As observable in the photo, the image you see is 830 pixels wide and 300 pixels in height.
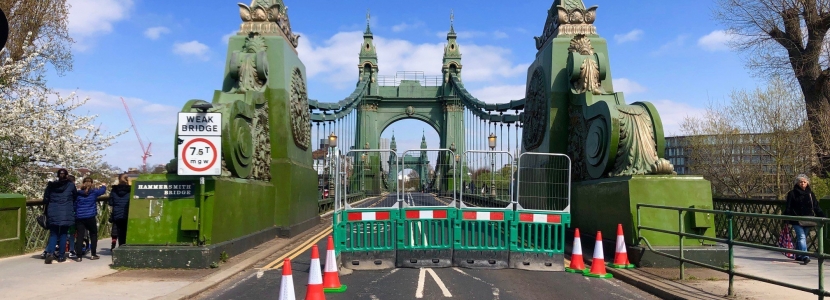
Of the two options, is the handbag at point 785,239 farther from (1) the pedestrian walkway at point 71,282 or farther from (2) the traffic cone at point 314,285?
(1) the pedestrian walkway at point 71,282

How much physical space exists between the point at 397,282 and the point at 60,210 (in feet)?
19.7

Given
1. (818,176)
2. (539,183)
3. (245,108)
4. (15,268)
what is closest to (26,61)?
(245,108)

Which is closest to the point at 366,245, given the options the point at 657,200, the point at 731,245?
the point at 657,200

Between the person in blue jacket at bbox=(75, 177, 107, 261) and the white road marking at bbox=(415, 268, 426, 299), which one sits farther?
the person in blue jacket at bbox=(75, 177, 107, 261)

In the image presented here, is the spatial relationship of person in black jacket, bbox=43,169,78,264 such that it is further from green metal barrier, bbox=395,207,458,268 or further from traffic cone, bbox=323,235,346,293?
green metal barrier, bbox=395,207,458,268

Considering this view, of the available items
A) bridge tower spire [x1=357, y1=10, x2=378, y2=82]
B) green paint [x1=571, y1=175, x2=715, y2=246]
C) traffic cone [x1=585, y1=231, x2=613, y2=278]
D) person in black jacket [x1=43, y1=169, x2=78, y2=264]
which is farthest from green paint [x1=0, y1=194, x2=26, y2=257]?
bridge tower spire [x1=357, y1=10, x2=378, y2=82]

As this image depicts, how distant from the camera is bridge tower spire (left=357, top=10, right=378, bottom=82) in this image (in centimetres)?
4953

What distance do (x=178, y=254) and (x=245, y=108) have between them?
4.08 m

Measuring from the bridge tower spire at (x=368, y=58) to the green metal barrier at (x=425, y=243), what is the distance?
38.4 meters

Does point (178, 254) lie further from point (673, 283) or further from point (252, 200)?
point (673, 283)

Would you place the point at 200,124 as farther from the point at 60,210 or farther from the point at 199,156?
the point at 60,210

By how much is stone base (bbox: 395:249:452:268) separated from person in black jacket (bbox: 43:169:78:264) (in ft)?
18.6

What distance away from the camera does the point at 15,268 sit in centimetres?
1019

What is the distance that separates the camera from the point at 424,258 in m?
10.8
